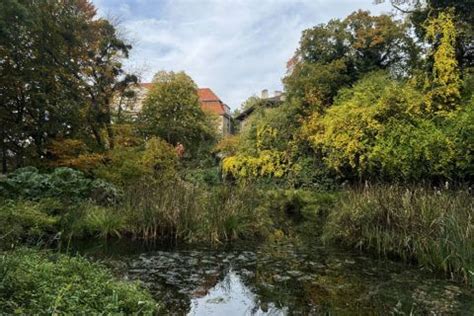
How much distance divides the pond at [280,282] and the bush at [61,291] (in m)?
0.74

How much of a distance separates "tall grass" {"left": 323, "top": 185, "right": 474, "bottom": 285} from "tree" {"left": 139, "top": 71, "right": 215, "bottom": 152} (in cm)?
2330

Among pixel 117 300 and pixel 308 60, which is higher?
pixel 308 60

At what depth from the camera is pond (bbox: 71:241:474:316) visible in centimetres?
457

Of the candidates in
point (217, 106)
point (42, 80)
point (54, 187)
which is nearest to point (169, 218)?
point (54, 187)

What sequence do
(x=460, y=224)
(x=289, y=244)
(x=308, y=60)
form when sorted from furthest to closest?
1. (x=308, y=60)
2. (x=289, y=244)
3. (x=460, y=224)

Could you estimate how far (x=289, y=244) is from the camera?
836cm

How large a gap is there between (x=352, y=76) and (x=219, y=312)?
1474 cm

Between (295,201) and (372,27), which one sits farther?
(372,27)

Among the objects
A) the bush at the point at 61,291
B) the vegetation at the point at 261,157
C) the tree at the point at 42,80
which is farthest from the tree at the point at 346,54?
the bush at the point at 61,291

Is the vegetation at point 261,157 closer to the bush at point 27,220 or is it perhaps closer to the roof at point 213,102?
the bush at point 27,220

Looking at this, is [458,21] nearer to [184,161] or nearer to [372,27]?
[372,27]

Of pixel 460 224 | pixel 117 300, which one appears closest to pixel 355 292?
pixel 460 224

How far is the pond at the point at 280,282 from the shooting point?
4570mm

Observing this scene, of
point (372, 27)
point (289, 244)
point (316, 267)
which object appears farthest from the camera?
point (372, 27)
